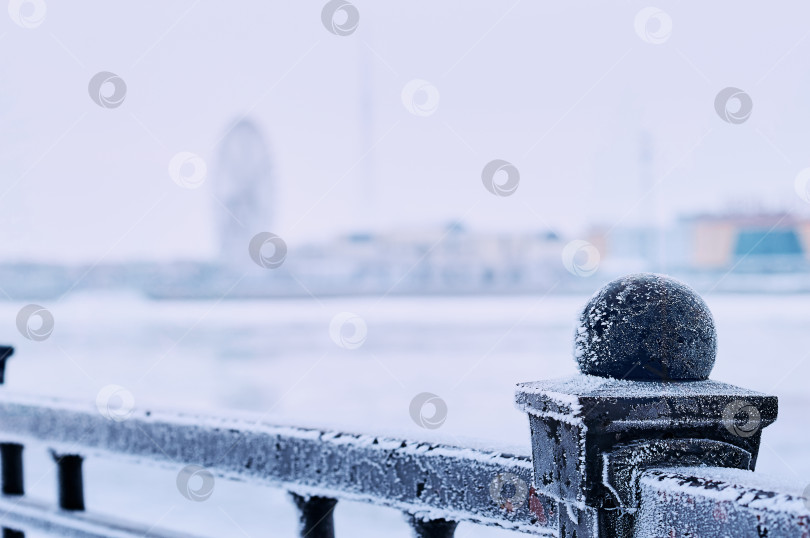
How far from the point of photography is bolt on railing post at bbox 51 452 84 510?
186 centimetres

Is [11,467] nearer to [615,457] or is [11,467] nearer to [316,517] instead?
[316,517]

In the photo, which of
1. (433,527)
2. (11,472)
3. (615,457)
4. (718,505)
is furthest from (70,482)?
(718,505)

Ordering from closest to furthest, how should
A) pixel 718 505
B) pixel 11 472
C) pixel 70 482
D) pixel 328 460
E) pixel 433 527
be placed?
pixel 718 505, pixel 433 527, pixel 328 460, pixel 70 482, pixel 11 472

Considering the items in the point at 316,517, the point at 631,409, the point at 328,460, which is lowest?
the point at 316,517

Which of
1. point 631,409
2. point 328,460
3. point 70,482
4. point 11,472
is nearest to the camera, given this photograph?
point 631,409

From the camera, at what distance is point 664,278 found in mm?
1050

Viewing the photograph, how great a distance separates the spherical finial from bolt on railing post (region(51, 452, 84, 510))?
54.5 inches

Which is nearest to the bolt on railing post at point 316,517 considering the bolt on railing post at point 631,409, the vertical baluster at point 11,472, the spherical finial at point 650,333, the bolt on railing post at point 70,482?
the bolt on railing post at point 631,409

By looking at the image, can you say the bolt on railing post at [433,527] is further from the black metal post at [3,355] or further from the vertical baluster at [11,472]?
the black metal post at [3,355]

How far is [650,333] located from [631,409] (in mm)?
108

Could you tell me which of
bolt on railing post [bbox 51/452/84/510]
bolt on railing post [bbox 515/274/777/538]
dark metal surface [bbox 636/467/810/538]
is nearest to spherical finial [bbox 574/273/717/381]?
bolt on railing post [bbox 515/274/777/538]

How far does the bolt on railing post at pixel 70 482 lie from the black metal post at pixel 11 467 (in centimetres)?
27

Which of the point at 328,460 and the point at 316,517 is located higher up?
the point at 328,460

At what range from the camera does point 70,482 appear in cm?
188
